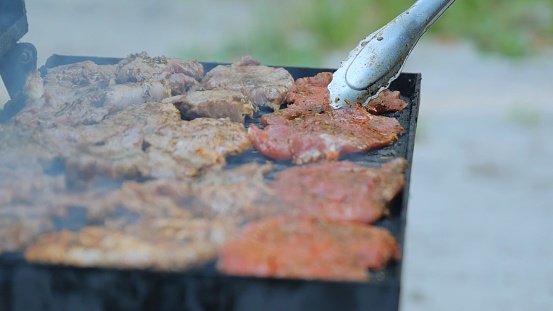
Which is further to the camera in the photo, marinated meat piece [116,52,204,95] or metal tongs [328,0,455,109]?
marinated meat piece [116,52,204,95]

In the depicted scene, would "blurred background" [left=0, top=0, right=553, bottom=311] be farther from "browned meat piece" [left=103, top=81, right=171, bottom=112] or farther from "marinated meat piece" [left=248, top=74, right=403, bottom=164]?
"browned meat piece" [left=103, top=81, right=171, bottom=112]

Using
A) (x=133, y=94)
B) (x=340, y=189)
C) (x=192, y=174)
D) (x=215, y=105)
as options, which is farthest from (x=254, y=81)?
(x=340, y=189)

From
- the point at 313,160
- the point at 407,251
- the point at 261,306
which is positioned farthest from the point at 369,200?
the point at 407,251

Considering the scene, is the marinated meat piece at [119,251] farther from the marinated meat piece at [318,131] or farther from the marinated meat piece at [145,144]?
the marinated meat piece at [318,131]

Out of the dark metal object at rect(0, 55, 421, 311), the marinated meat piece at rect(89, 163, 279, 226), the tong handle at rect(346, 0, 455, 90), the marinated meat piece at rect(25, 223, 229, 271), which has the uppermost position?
the tong handle at rect(346, 0, 455, 90)

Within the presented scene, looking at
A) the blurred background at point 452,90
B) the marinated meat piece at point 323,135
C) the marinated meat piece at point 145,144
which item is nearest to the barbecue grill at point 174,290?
the marinated meat piece at point 145,144

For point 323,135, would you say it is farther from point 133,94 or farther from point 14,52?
point 14,52

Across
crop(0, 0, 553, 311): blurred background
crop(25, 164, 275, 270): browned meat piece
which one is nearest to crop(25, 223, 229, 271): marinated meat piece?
crop(25, 164, 275, 270): browned meat piece
